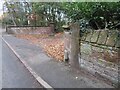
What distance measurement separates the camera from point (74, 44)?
9203 millimetres

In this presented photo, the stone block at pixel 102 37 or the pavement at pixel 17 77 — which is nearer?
the stone block at pixel 102 37

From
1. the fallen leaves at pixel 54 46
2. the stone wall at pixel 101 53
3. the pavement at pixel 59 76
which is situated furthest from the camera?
the fallen leaves at pixel 54 46

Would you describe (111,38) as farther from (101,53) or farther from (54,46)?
(54,46)

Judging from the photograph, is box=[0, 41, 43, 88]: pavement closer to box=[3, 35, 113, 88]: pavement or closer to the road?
the road

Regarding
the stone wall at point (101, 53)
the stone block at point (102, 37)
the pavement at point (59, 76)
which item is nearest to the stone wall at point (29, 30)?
the pavement at point (59, 76)

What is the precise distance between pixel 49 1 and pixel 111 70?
18.5 meters

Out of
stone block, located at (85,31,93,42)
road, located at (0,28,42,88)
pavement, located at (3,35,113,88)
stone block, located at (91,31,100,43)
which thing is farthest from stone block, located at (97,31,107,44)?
road, located at (0,28,42,88)

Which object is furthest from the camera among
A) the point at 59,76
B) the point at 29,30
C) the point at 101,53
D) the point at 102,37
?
the point at 29,30

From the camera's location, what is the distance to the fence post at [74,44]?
29.7 ft

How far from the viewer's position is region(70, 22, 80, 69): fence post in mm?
9047

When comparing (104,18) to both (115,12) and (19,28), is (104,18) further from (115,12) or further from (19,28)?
(19,28)

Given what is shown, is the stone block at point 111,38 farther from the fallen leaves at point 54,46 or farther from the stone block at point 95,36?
the fallen leaves at point 54,46

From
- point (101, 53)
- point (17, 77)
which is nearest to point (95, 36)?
point (101, 53)

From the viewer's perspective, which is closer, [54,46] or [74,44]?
[74,44]
